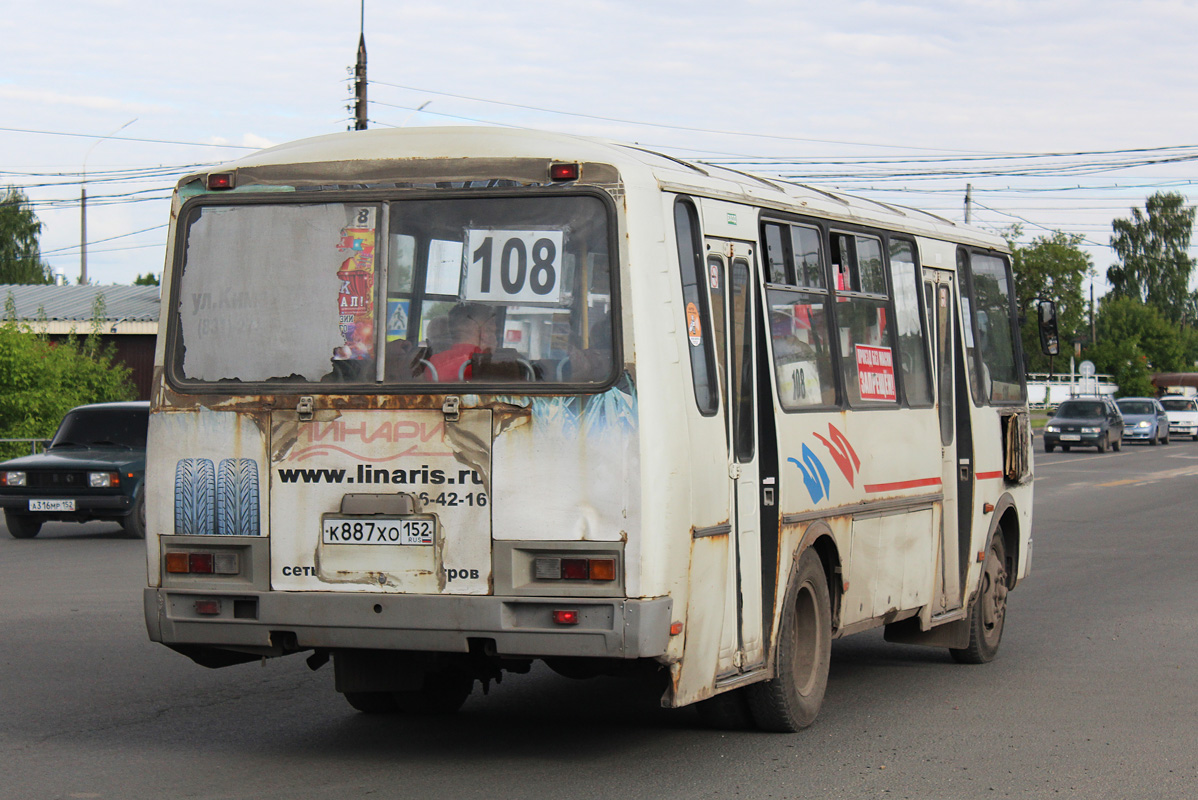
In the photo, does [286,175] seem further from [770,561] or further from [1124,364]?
[1124,364]

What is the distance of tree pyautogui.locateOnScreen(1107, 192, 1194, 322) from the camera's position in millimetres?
106812

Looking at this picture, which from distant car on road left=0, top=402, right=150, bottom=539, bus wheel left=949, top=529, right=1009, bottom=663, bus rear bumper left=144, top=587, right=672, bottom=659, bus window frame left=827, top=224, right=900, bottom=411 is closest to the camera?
bus rear bumper left=144, top=587, right=672, bottom=659

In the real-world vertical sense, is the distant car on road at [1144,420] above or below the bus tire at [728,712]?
above

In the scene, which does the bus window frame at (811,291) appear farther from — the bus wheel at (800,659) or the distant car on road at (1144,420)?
the distant car on road at (1144,420)

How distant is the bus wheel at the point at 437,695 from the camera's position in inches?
323

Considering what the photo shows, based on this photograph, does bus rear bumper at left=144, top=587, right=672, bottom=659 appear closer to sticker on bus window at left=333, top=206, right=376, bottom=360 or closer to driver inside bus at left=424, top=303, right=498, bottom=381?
driver inside bus at left=424, top=303, right=498, bottom=381

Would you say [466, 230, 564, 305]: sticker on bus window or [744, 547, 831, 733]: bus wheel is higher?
[466, 230, 564, 305]: sticker on bus window

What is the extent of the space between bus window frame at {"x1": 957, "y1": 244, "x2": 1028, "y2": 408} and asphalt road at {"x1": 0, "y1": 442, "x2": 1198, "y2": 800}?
1.75 m

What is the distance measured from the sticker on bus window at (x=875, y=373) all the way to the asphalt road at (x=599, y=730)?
174cm

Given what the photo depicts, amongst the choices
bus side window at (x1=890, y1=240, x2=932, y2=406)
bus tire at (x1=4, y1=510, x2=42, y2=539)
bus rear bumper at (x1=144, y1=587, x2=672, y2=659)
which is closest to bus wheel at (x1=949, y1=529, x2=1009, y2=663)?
bus side window at (x1=890, y1=240, x2=932, y2=406)

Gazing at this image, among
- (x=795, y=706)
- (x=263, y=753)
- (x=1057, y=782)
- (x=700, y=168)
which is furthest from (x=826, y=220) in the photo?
(x=263, y=753)

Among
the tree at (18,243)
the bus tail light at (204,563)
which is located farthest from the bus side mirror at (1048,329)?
the tree at (18,243)

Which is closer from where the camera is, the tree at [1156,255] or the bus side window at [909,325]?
the bus side window at [909,325]

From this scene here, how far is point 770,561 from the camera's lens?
749 centimetres
